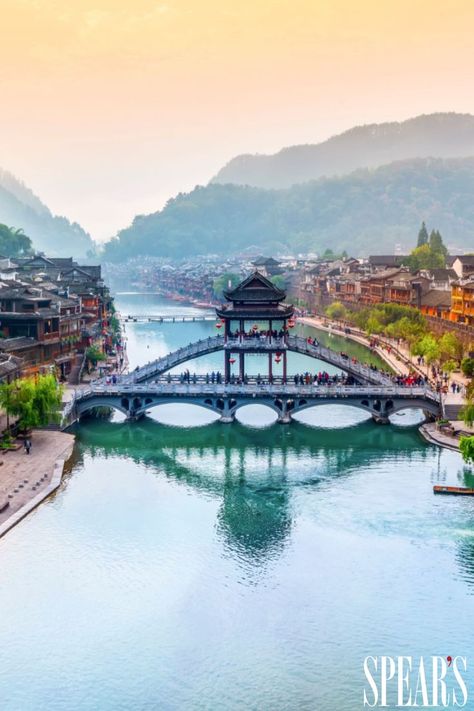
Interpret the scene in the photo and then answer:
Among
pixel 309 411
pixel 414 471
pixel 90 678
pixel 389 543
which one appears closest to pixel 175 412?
pixel 309 411

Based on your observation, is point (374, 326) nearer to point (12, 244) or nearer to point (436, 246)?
point (436, 246)

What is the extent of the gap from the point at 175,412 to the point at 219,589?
35.9 meters

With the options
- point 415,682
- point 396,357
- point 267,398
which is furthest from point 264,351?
point 415,682

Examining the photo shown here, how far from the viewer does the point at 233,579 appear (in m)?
39.6

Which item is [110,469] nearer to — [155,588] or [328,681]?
[155,588]

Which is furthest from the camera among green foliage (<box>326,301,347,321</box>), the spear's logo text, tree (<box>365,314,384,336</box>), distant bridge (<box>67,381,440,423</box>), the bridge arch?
green foliage (<box>326,301,347,321</box>)

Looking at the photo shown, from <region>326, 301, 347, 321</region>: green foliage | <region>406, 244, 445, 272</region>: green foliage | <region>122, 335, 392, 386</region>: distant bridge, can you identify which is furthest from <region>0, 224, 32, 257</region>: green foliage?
<region>122, 335, 392, 386</region>: distant bridge

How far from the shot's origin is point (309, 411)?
73000 millimetres

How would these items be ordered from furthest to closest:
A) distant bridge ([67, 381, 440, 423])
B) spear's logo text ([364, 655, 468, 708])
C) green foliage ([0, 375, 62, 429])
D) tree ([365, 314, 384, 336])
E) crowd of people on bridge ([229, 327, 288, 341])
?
tree ([365, 314, 384, 336])
crowd of people on bridge ([229, 327, 288, 341])
distant bridge ([67, 381, 440, 423])
green foliage ([0, 375, 62, 429])
spear's logo text ([364, 655, 468, 708])

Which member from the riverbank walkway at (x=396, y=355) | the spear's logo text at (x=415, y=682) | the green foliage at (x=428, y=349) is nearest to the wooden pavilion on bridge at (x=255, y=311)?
the riverbank walkway at (x=396, y=355)

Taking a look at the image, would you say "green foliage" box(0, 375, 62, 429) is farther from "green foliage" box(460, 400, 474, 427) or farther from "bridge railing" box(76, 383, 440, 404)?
"green foliage" box(460, 400, 474, 427)

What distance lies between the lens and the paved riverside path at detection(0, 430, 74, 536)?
4544cm

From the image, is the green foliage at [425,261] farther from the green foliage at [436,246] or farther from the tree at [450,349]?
the tree at [450,349]

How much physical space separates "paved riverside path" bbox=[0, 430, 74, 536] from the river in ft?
3.02
